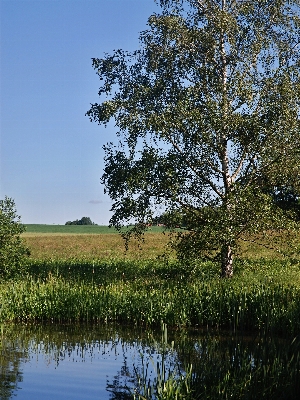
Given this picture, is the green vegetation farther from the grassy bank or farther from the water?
the water

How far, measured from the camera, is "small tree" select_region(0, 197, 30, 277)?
2508 cm

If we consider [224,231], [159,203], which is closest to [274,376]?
[224,231]

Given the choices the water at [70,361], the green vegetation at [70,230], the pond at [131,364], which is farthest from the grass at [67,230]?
the pond at [131,364]

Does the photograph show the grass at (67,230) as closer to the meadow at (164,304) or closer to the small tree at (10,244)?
the small tree at (10,244)

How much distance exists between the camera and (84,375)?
1363 cm

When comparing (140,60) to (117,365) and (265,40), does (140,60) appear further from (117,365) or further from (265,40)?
(117,365)

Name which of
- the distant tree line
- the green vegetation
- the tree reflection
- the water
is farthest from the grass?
the tree reflection

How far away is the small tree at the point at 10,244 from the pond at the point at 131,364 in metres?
6.46

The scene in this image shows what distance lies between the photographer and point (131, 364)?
14445 mm

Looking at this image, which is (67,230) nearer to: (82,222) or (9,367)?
(82,222)

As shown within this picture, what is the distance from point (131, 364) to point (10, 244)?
40.5 feet

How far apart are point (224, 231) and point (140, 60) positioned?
9272 millimetres

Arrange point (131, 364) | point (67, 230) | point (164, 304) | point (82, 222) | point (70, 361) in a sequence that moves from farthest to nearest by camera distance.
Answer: point (82, 222)
point (67, 230)
point (164, 304)
point (70, 361)
point (131, 364)

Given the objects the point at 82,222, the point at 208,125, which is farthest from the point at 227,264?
the point at 82,222
